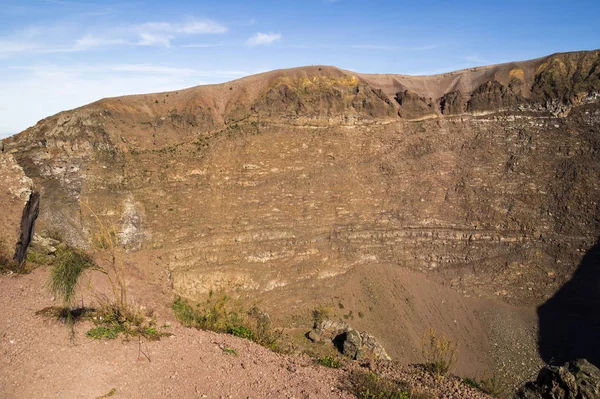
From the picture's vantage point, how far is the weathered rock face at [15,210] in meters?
14.9

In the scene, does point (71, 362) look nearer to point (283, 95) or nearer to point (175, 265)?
point (175, 265)

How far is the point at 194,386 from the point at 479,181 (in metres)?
26.1

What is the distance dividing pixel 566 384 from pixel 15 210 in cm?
2040

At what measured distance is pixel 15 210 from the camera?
16297mm

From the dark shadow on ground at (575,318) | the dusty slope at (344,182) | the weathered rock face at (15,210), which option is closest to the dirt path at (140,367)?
the weathered rock face at (15,210)

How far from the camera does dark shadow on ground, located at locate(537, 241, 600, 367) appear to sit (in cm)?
Result: 2269

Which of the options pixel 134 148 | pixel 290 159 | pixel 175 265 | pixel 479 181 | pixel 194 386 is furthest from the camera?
pixel 479 181

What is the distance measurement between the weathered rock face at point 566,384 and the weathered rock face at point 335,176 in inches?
538

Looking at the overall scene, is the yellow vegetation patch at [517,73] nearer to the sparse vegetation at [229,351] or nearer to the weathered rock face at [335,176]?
the weathered rock face at [335,176]

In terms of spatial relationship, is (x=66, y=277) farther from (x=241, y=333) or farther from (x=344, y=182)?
(x=344, y=182)

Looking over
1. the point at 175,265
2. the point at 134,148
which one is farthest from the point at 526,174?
the point at 134,148

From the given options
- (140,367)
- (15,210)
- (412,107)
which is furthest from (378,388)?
(412,107)

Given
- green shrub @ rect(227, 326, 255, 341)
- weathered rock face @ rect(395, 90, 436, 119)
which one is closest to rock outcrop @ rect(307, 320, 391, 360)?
green shrub @ rect(227, 326, 255, 341)

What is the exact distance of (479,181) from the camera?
29078 millimetres
